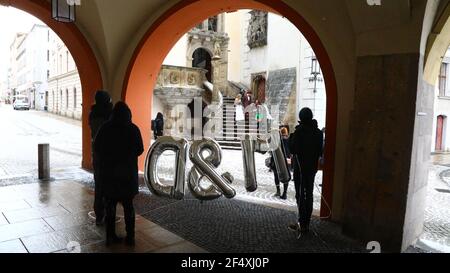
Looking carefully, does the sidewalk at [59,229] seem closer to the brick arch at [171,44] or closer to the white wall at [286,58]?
the brick arch at [171,44]

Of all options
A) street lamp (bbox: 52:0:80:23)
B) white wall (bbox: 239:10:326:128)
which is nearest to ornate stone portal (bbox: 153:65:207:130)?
white wall (bbox: 239:10:326:128)

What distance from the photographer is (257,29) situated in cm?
2130

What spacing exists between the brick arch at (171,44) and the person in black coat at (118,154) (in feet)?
9.70

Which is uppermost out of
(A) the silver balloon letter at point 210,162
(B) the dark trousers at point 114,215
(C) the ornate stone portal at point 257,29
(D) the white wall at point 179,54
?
(C) the ornate stone portal at point 257,29

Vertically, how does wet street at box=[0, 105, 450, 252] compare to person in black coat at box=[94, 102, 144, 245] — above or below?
below

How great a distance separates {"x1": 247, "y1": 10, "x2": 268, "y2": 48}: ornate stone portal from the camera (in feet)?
68.2

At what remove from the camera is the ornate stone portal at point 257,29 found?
2078 centimetres

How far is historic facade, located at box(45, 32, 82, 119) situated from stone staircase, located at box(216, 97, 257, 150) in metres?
14.6

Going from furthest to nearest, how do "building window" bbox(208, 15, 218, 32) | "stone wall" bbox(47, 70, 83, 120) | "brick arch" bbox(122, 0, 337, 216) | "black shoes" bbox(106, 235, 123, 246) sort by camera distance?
"stone wall" bbox(47, 70, 83, 120) → "building window" bbox(208, 15, 218, 32) → "brick arch" bbox(122, 0, 337, 216) → "black shoes" bbox(106, 235, 123, 246)

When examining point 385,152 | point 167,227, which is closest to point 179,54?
point 167,227

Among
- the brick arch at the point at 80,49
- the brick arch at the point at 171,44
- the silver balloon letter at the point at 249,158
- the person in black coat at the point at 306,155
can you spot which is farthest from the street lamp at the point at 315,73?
the person in black coat at the point at 306,155

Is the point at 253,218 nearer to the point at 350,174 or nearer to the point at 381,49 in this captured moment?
the point at 350,174

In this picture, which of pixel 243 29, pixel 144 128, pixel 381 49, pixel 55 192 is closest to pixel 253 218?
pixel 381 49

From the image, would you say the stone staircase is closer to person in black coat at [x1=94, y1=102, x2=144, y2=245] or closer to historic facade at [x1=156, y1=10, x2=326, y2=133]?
historic facade at [x1=156, y1=10, x2=326, y2=133]
